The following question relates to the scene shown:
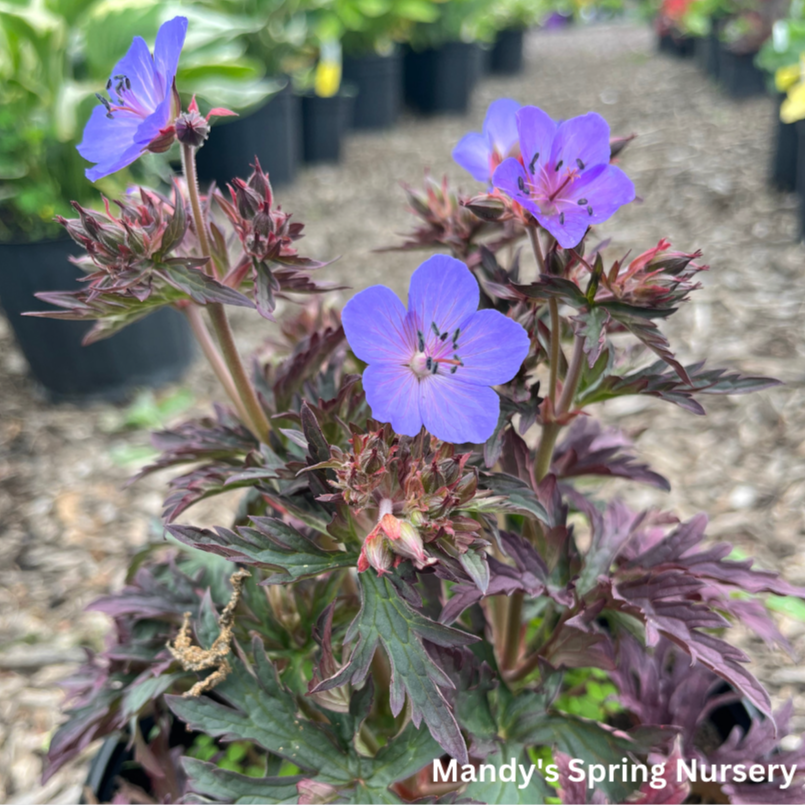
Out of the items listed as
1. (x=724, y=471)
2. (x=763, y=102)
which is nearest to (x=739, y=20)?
(x=763, y=102)

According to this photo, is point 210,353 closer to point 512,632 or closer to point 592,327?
point 592,327

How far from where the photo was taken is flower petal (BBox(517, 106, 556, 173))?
35.2 inches

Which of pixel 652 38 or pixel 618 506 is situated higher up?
pixel 618 506

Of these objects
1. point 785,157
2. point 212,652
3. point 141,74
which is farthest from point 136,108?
point 785,157

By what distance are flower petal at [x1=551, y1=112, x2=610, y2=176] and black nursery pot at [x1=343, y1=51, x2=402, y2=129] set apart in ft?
20.6

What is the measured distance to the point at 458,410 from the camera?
→ 85cm

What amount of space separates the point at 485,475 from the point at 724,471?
73.2 inches

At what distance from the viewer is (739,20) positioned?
692 cm

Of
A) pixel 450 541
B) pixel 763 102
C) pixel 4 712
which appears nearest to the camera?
pixel 450 541

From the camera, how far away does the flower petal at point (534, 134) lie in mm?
895

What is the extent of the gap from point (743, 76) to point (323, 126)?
3.70 m

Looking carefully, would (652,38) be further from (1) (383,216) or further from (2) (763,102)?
(1) (383,216)

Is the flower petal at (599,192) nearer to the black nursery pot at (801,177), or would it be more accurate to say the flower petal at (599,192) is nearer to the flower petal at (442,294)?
the flower petal at (442,294)

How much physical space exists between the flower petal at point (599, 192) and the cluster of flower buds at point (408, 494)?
337mm
